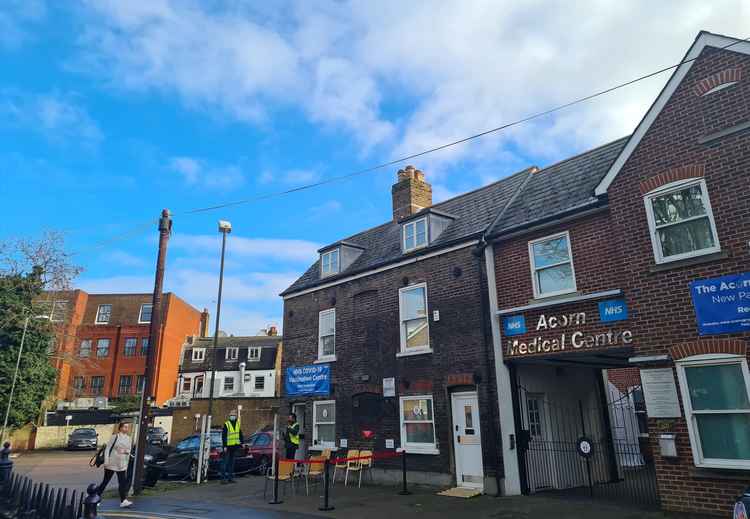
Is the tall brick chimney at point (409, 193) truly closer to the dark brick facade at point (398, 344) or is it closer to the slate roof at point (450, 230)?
the slate roof at point (450, 230)

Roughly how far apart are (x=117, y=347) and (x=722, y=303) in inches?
2124

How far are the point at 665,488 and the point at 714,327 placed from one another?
313 centimetres

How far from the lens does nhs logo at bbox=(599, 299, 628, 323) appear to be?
10945 millimetres

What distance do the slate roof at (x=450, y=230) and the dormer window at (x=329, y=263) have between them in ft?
1.39

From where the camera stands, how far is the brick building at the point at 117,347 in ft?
162

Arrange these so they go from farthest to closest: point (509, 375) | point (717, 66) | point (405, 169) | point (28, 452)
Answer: point (28, 452) → point (405, 169) → point (509, 375) → point (717, 66)

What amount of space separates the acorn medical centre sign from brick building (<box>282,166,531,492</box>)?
80 centimetres

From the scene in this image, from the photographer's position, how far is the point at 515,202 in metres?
15.0

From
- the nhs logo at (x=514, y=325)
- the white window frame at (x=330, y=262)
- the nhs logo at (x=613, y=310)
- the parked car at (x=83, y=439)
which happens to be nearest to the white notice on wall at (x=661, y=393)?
the nhs logo at (x=613, y=310)

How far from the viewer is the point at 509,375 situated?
43.0 feet

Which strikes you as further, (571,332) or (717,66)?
(571,332)

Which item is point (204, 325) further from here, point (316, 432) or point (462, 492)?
point (462, 492)

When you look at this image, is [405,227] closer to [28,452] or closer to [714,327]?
[714,327]

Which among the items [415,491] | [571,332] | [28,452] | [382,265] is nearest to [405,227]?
[382,265]
